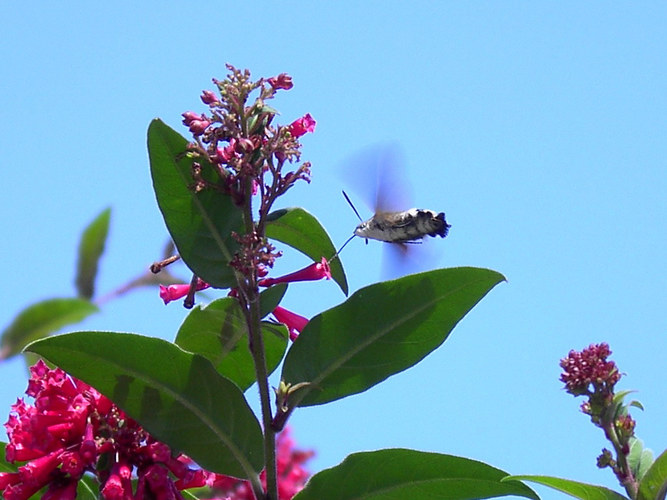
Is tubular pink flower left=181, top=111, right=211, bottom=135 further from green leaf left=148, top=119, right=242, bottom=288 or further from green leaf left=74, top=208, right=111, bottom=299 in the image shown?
green leaf left=74, top=208, right=111, bottom=299

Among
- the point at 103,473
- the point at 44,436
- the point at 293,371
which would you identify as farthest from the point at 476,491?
the point at 44,436

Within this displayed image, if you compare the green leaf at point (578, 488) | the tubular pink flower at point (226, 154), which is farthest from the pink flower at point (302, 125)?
the green leaf at point (578, 488)

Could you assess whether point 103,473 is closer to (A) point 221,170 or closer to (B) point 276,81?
(A) point 221,170

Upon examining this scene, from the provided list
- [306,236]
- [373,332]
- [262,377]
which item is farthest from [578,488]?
[306,236]

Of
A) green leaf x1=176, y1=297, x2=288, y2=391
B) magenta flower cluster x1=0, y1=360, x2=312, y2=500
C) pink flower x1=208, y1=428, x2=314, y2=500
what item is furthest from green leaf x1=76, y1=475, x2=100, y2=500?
pink flower x1=208, y1=428, x2=314, y2=500

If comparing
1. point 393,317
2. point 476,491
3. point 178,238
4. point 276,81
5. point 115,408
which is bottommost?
point 476,491

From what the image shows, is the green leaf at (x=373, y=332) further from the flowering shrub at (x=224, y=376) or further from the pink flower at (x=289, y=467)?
the pink flower at (x=289, y=467)

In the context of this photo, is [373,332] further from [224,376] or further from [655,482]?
[655,482]
